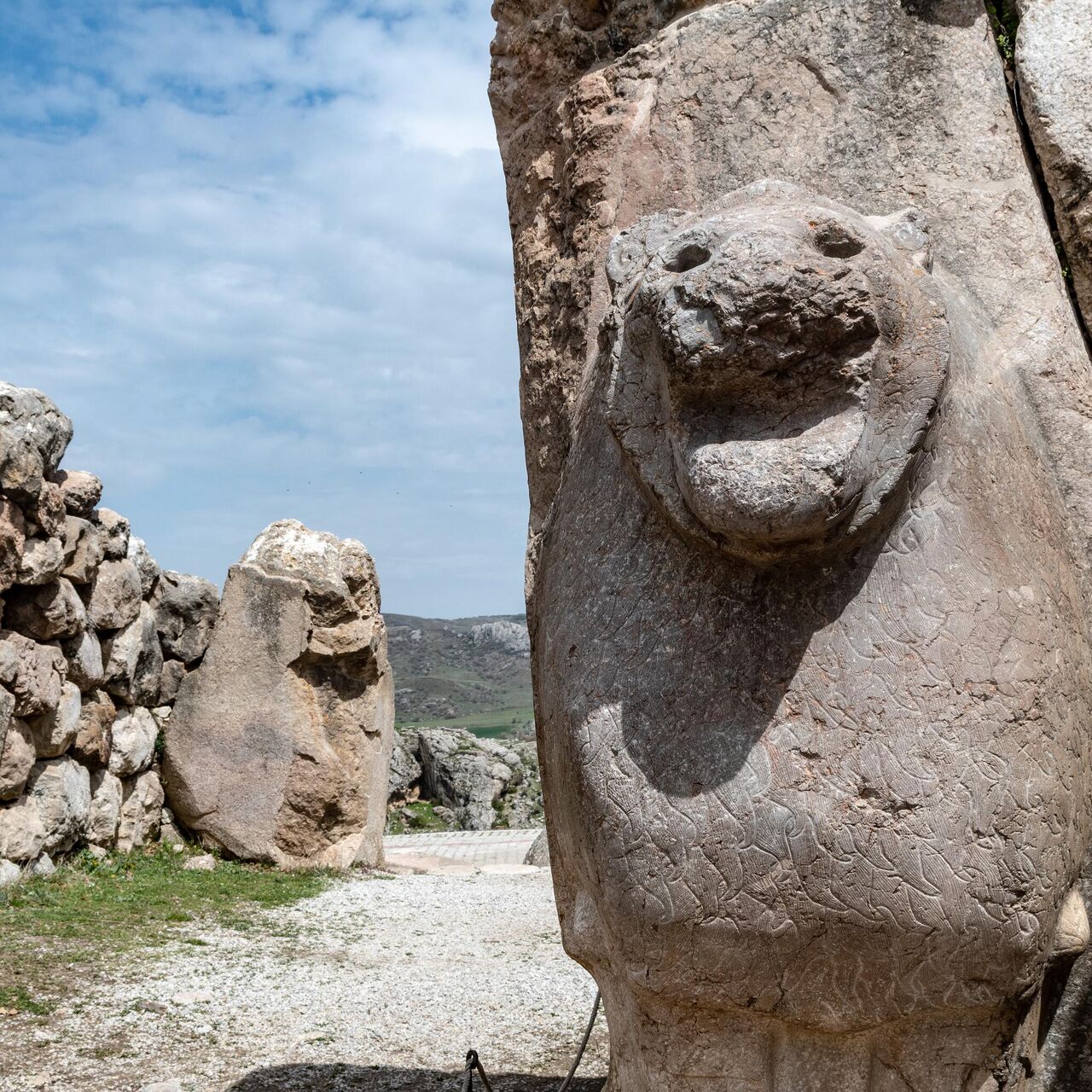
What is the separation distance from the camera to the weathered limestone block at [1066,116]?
A: 6.47 feet

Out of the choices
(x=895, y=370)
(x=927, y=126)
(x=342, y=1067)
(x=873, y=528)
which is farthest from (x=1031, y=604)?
(x=342, y=1067)

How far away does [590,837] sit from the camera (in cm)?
167

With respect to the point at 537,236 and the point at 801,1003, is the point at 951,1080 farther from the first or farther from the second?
the point at 537,236

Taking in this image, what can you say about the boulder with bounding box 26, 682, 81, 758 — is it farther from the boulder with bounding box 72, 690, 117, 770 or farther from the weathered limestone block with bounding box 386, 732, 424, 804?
the weathered limestone block with bounding box 386, 732, 424, 804

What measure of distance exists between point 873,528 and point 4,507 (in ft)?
17.7

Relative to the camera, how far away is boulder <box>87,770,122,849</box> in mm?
7043

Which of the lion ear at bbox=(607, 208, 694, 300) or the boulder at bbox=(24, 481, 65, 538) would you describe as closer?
the lion ear at bbox=(607, 208, 694, 300)

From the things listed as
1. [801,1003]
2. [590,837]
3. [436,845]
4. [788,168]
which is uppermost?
[788,168]

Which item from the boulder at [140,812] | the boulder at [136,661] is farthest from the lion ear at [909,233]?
the boulder at [140,812]

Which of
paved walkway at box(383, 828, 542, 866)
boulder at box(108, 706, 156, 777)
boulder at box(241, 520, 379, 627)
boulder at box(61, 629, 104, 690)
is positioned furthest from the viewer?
paved walkway at box(383, 828, 542, 866)

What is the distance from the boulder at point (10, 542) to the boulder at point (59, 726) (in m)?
0.73

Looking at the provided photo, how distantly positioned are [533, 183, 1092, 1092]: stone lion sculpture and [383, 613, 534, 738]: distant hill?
874 inches

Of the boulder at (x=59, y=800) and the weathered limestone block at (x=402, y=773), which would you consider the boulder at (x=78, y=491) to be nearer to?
the boulder at (x=59, y=800)

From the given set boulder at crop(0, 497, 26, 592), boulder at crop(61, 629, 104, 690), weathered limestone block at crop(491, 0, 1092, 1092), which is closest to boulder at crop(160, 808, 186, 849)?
boulder at crop(61, 629, 104, 690)
